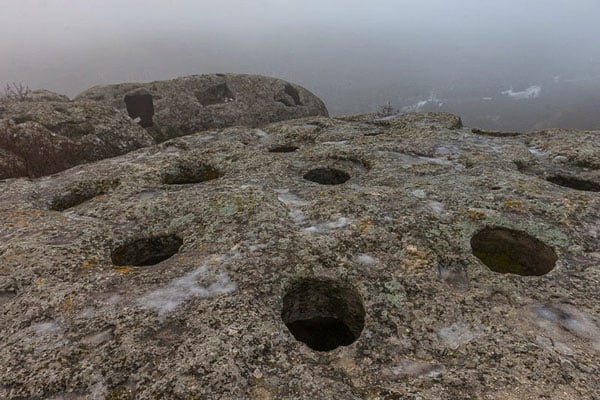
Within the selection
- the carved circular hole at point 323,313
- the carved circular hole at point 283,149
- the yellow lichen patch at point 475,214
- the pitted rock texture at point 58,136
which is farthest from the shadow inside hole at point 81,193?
the yellow lichen patch at point 475,214

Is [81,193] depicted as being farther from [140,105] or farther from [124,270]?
[140,105]

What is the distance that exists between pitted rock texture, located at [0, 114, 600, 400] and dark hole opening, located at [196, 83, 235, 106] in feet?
84.7

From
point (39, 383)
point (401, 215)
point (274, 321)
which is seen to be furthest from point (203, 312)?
point (401, 215)

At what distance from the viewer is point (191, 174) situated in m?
14.8

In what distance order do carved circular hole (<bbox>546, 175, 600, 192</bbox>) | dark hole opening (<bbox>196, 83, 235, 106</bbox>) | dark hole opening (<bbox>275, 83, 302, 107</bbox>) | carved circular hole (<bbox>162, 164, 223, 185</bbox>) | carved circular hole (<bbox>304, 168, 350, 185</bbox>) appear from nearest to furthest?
carved circular hole (<bbox>546, 175, 600, 192</bbox>) → carved circular hole (<bbox>162, 164, 223, 185</bbox>) → carved circular hole (<bbox>304, 168, 350, 185</bbox>) → dark hole opening (<bbox>196, 83, 235, 106</bbox>) → dark hole opening (<bbox>275, 83, 302, 107</bbox>)

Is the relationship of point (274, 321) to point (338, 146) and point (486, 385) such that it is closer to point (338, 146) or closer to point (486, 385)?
point (486, 385)

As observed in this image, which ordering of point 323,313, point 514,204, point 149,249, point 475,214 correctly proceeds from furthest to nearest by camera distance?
point 514,204
point 475,214
point 149,249
point 323,313

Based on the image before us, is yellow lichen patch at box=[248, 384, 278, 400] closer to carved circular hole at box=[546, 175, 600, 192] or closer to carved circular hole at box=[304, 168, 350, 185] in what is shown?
carved circular hole at box=[304, 168, 350, 185]

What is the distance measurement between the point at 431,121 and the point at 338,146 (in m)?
8.12

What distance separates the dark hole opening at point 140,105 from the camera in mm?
35500

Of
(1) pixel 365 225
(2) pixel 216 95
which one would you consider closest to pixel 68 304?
(1) pixel 365 225

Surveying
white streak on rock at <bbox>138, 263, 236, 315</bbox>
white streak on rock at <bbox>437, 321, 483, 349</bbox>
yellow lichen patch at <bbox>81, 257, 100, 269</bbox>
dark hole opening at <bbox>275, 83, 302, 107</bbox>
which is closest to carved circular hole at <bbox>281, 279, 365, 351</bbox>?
white streak on rock at <bbox>138, 263, 236, 315</bbox>

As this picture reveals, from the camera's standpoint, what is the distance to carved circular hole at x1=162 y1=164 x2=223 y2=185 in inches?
558

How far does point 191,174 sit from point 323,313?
847 cm
